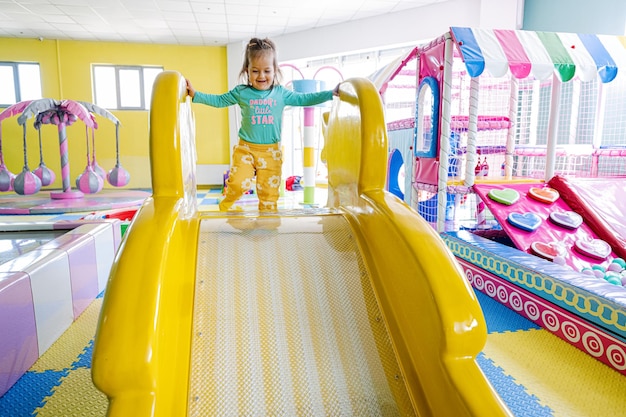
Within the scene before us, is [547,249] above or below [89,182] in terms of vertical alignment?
below

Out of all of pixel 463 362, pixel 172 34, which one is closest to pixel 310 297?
pixel 463 362

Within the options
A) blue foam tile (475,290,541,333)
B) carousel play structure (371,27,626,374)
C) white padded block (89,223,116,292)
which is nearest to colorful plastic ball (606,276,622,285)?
carousel play structure (371,27,626,374)

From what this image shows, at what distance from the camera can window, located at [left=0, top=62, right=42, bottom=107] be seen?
26.5ft

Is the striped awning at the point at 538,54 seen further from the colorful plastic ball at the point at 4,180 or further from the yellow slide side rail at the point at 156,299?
the colorful plastic ball at the point at 4,180

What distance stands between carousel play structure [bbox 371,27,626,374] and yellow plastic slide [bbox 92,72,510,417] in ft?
3.58

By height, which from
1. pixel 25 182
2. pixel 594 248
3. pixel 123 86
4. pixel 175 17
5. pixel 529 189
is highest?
pixel 175 17

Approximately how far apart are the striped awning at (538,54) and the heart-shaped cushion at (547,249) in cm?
126

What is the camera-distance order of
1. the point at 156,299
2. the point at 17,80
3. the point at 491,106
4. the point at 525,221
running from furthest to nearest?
the point at 17,80 → the point at 491,106 → the point at 525,221 → the point at 156,299

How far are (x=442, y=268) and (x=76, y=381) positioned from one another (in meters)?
1.34

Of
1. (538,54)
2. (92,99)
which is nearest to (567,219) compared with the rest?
(538,54)

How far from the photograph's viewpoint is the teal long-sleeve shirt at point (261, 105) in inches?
89.6

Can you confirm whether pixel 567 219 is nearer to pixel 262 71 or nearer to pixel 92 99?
pixel 262 71

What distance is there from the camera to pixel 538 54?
3092 mm

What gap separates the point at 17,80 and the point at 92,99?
143cm
